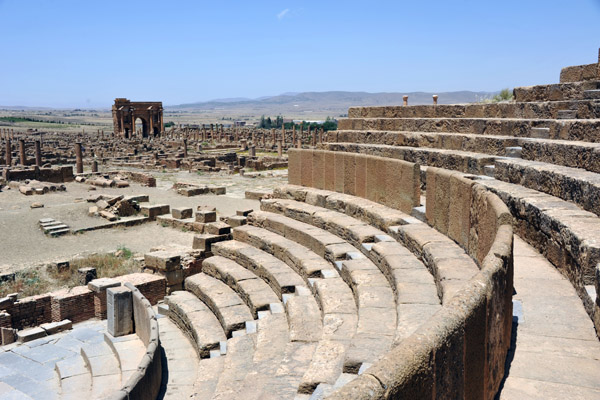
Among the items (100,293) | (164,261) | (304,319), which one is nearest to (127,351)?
(100,293)

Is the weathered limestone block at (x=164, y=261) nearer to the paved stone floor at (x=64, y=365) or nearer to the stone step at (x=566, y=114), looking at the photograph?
the paved stone floor at (x=64, y=365)

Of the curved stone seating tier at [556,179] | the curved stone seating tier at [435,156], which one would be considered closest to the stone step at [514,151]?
the curved stone seating tier at [435,156]

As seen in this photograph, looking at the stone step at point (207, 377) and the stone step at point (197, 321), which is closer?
the stone step at point (207, 377)

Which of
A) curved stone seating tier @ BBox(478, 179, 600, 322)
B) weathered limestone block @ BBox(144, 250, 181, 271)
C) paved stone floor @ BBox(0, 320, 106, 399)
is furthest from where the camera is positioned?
weathered limestone block @ BBox(144, 250, 181, 271)

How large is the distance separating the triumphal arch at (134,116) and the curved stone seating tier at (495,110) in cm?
6868

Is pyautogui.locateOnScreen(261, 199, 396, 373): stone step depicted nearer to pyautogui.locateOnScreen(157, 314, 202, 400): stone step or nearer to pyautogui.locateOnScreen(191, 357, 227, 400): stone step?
pyautogui.locateOnScreen(191, 357, 227, 400): stone step

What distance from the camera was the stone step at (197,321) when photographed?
9195mm

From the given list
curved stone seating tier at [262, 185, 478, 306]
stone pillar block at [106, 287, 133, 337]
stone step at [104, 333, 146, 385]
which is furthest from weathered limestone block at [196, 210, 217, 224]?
curved stone seating tier at [262, 185, 478, 306]

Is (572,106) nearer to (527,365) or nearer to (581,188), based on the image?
(581,188)

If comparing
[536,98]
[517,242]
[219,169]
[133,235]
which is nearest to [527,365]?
[517,242]

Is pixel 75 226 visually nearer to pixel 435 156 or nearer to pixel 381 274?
pixel 435 156

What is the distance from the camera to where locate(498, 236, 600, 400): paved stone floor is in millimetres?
3100

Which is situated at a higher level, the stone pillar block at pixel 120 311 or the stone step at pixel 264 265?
the stone step at pixel 264 265

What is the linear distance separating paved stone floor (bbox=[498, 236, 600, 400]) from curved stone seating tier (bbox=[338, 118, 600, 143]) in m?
3.51
